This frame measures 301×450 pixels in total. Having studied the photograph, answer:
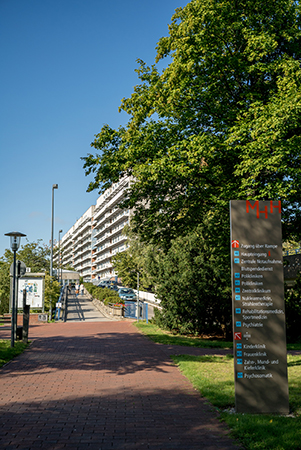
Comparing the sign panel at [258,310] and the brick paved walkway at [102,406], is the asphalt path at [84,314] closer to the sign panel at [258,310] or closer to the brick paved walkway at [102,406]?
the brick paved walkway at [102,406]

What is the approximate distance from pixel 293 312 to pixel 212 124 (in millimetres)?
9198

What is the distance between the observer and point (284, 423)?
5.40 metres

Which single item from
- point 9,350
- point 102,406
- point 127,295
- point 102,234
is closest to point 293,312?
point 9,350

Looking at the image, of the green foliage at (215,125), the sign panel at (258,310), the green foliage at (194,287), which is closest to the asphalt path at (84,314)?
the green foliage at (194,287)

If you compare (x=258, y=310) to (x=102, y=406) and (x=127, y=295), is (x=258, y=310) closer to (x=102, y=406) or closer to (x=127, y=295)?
(x=102, y=406)

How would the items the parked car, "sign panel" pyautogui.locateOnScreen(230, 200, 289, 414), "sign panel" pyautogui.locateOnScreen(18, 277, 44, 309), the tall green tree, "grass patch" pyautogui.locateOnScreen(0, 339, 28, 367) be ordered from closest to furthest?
"sign panel" pyautogui.locateOnScreen(230, 200, 289, 414), "grass patch" pyautogui.locateOnScreen(0, 339, 28, 367), the tall green tree, "sign panel" pyautogui.locateOnScreen(18, 277, 44, 309), the parked car

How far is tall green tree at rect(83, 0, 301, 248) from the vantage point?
10977 millimetres

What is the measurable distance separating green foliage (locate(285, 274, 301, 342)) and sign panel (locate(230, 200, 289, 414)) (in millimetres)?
11707

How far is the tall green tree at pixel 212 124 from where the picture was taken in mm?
10977

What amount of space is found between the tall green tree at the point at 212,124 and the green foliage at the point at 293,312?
5354 mm

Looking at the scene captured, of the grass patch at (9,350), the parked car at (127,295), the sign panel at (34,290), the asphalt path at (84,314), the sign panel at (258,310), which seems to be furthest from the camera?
the parked car at (127,295)

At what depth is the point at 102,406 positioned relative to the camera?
6.29 m

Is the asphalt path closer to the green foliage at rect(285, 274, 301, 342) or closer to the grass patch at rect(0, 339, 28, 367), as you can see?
the green foliage at rect(285, 274, 301, 342)

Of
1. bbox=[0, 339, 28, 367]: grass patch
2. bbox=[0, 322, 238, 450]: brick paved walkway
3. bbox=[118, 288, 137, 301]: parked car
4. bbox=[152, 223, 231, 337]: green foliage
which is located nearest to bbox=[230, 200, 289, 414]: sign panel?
bbox=[0, 322, 238, 450]: brick paved walkway
